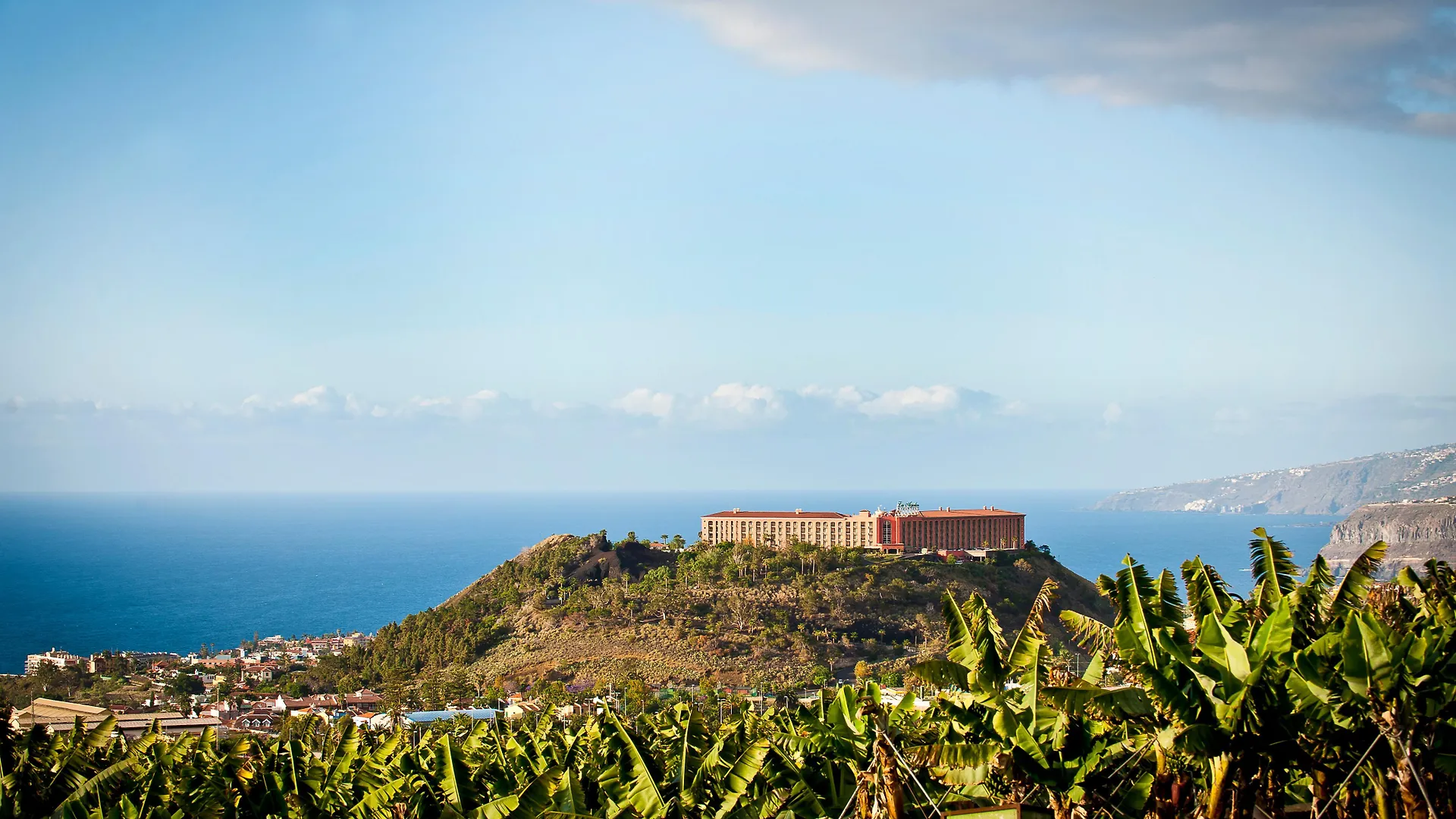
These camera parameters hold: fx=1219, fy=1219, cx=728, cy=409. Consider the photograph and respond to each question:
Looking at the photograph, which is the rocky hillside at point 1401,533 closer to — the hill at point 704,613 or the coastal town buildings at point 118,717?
the hill at point 704,613

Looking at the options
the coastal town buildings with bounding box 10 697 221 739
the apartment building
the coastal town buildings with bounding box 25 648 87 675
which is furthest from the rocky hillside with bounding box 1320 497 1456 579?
the coastal town buildings with bounding box 25 648 87 675

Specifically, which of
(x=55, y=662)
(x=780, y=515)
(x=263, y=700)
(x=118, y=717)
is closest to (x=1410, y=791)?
(x=118, y=717)

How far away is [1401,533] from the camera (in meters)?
131

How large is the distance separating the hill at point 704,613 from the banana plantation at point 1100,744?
47.1m

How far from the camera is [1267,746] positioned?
12.8 meters

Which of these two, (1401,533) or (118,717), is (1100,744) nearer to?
(118,717)

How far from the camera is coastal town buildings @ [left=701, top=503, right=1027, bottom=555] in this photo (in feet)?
300

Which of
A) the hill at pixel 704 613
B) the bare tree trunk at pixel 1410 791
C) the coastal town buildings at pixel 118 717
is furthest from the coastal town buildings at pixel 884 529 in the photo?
the bare tree trunk at pixel 1410 791

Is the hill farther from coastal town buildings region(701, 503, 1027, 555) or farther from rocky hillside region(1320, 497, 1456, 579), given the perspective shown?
rocky hillside region(1320, 497, 1456, 579)

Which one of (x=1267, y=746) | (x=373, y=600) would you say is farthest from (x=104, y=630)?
(x=1267, y=746)

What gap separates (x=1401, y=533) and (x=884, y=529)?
72313 millimetres

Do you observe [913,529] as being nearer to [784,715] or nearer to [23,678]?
[23,678]

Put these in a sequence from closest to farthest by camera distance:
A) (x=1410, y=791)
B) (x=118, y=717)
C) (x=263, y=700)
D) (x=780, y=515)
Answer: (x=1410, y=791), (x=118, y=717), (x=263, y=700), (x=780, y=515)

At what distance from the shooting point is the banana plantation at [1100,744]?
12.7 m
